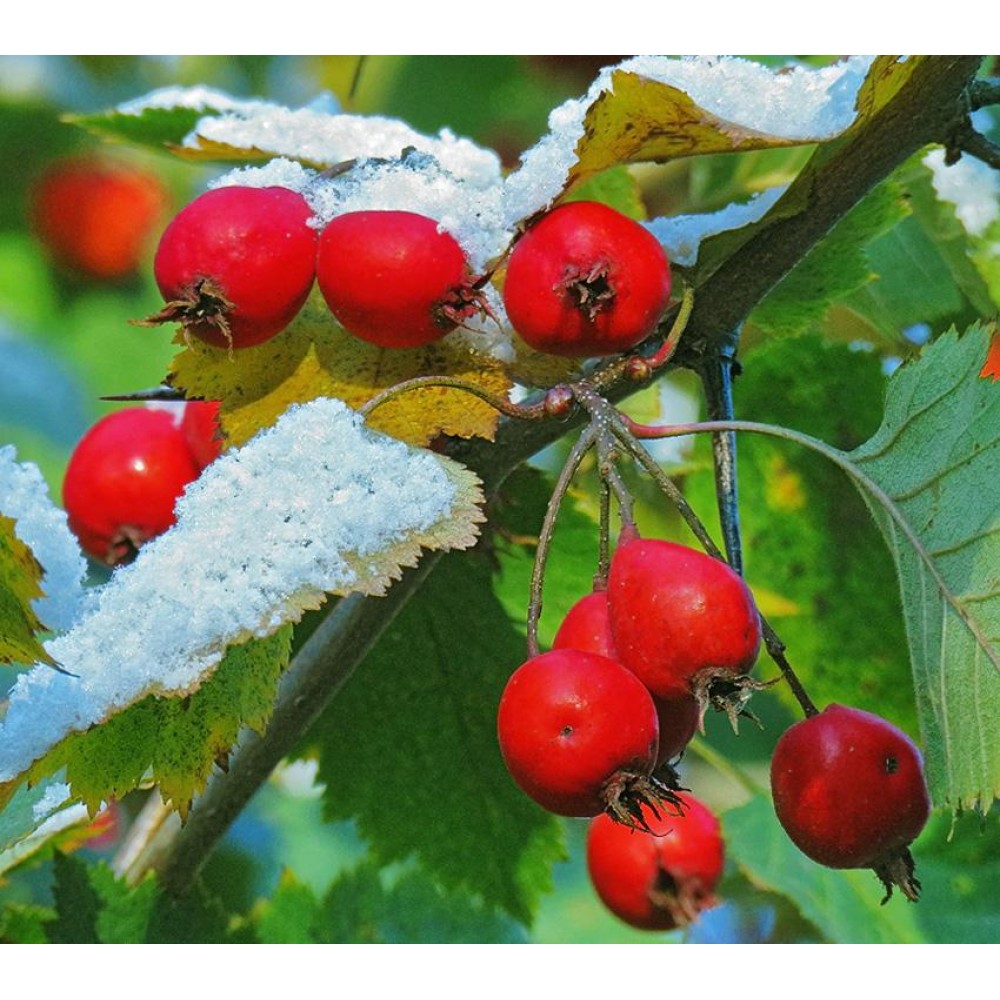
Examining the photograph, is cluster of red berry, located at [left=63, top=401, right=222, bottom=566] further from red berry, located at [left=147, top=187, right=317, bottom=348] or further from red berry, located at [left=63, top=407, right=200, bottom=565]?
red berry, located at [left=147, top=187, right=317, bottom=348]

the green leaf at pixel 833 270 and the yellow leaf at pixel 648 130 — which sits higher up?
the yellow leaf at pixel 648 130

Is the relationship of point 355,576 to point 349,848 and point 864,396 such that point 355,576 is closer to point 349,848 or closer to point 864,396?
point 864,396

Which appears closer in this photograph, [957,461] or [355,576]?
[355,576]

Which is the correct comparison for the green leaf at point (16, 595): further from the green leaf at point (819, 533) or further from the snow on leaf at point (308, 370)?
the green leaf at point (819, 533)

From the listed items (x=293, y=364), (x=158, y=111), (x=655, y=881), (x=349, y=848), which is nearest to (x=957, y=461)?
(x=293, y=364)

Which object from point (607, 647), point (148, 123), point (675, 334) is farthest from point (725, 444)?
point (148, 123)

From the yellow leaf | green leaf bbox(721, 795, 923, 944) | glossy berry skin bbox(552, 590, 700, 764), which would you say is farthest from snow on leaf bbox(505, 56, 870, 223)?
green leaf bbox(721, 795, 923, 944)

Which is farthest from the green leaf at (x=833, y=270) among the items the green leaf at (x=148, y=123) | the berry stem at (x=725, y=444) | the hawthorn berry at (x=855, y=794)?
the green leaf at (x=148, y=123)
